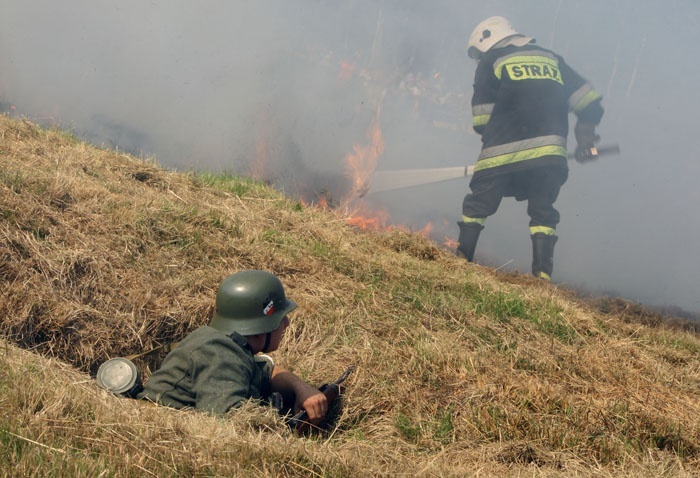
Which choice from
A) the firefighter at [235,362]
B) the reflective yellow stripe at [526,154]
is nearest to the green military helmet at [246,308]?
the firefighter at [235,362]

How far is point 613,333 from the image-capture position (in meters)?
5.18

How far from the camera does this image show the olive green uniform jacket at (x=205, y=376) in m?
2.79

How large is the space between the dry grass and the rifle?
0.11m

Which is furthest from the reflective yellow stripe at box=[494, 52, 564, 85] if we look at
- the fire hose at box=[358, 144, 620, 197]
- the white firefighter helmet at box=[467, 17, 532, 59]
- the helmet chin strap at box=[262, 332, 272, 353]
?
the helmet chin strap at box=[262, 332, 272, 353]

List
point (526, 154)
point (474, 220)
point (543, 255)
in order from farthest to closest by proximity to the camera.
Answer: point (474, 220)
point (526, 154)
point (543, 255)

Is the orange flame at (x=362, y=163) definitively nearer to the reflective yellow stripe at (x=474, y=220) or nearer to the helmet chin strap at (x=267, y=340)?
the reflective yellow stripe at (x=474, y=220)

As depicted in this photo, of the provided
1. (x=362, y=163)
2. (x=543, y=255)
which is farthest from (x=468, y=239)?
(x=362, y=163)

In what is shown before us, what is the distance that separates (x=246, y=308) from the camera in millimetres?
3297

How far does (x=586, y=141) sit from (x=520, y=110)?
138 centimetres

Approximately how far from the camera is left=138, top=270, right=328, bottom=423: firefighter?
2.83 m

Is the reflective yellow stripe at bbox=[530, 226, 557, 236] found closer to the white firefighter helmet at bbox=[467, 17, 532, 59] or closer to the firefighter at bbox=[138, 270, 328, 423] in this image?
the white firefighter helmet at bbox=[467, 17, 532, 59]

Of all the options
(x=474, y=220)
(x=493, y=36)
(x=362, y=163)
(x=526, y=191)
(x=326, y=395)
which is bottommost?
(x=326, y=395)

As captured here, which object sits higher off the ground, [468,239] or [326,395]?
[468,239]

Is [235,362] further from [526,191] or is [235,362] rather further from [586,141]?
[586,141]
